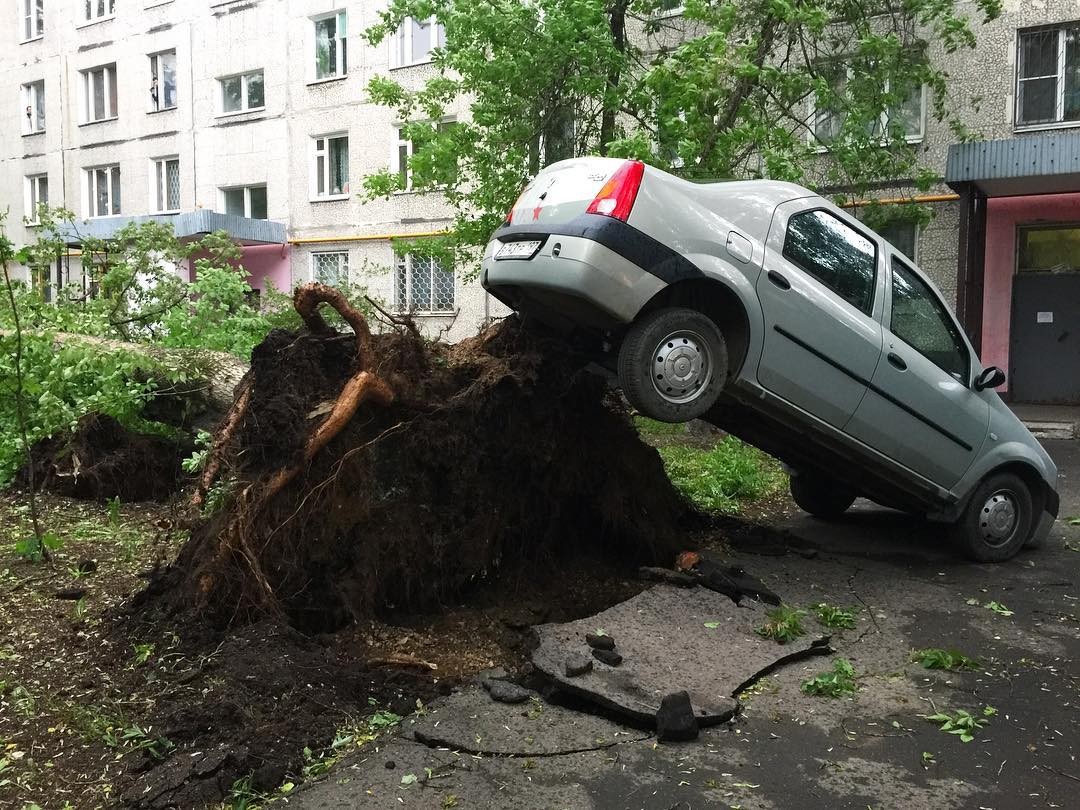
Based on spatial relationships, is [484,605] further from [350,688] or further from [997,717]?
[997,717]

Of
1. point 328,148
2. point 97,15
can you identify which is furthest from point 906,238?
point 97,15

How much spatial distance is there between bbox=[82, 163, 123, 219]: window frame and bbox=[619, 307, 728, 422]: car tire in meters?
29.1

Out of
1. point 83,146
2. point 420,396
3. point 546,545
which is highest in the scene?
point 83,146

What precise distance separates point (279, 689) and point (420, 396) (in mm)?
1684

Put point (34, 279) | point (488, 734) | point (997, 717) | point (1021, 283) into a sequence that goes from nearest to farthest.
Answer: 1. point (488, 734)
2. point (997, 717)
3. point (34, 279)
4. point (1021, 283)

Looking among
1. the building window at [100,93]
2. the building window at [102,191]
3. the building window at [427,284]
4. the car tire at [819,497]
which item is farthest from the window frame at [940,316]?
the building window at [100,93]

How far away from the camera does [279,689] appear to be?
3.98 meters

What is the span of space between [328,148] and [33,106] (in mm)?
15232

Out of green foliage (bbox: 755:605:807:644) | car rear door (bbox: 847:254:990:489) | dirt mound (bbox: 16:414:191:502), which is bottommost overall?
green foliage (bbox: 755:605:807:644)

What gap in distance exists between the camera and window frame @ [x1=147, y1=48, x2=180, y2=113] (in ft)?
93.6

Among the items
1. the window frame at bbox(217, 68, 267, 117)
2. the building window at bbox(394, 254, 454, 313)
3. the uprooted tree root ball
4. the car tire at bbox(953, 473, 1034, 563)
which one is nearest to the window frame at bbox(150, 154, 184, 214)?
the window frame at bbox(217, 68, 267, 117)

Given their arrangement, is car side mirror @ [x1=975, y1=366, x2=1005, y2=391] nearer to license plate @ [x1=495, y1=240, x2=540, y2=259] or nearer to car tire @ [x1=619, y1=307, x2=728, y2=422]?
car tire @ [x1=619, y1=307, x2=728, y2=422]

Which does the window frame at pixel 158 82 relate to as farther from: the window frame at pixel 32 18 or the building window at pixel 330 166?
the window frame at pixel 32 18

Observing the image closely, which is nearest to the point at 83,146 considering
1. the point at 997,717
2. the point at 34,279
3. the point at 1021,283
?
the point at 34,279
